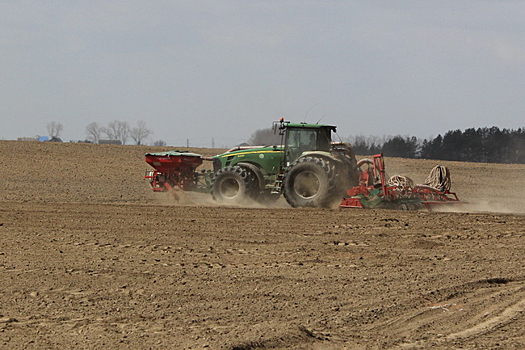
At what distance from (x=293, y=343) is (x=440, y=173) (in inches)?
456

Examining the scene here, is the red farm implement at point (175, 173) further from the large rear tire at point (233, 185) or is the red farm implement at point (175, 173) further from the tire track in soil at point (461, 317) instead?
the tire track in soil at point (461, 317)

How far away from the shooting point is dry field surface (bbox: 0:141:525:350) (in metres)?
5.83

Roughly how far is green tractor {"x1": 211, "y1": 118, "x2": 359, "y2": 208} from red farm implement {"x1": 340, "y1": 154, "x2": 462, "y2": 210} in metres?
0.37

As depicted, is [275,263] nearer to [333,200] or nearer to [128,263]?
[128,263]

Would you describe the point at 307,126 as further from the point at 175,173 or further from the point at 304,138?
the point at 175,173

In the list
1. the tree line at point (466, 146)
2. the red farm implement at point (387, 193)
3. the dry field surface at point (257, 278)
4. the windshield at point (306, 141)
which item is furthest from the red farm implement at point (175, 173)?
the tree line at point (466, 146)

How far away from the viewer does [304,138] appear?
16359 mm

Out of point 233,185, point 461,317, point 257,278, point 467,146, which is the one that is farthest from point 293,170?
point 467,146

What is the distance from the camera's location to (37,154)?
3241 centimetres

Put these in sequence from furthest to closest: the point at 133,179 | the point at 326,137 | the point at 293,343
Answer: the point at 133,179 < the point at 326,137 < the point at 293,343

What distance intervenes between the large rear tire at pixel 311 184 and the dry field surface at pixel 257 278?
2.72 feet

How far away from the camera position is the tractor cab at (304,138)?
16.3 meters

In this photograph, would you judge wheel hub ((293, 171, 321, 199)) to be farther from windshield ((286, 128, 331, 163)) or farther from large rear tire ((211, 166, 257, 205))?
large rear tire ((211, 166, 257, 205))

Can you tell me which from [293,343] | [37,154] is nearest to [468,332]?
[293,343]
